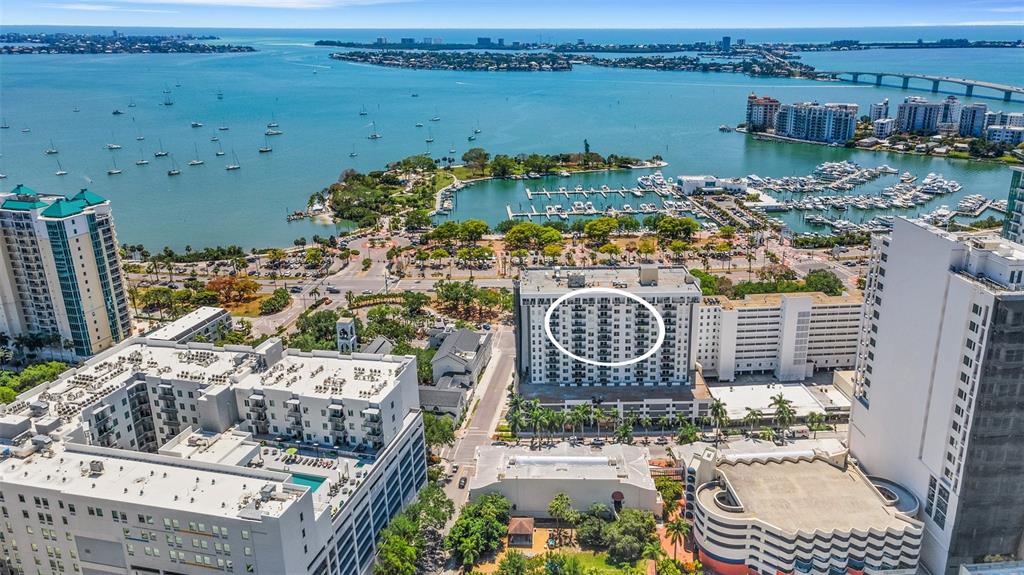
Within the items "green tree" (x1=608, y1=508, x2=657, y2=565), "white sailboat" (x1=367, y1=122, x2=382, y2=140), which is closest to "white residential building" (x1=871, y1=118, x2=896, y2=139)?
"white sailboat" (x1=367, y1=122, x2=382, y2=140)

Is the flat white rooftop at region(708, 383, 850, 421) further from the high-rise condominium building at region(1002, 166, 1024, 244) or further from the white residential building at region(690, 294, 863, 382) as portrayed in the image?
the high-rise condominium building at region(1002, 166, 1024, 244)

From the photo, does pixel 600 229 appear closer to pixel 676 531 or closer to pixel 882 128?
pixel 676 531

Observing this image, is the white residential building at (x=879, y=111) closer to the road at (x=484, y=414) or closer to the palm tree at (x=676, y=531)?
the road at (x=484, y=414)

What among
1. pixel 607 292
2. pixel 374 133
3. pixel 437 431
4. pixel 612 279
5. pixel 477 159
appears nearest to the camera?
pixel 437 431

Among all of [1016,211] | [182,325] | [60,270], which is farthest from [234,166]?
[1016,211]

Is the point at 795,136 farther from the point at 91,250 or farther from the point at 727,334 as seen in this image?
the point at 91,250

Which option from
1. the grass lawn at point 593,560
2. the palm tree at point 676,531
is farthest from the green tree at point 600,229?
the grass lawn at point 593,560
